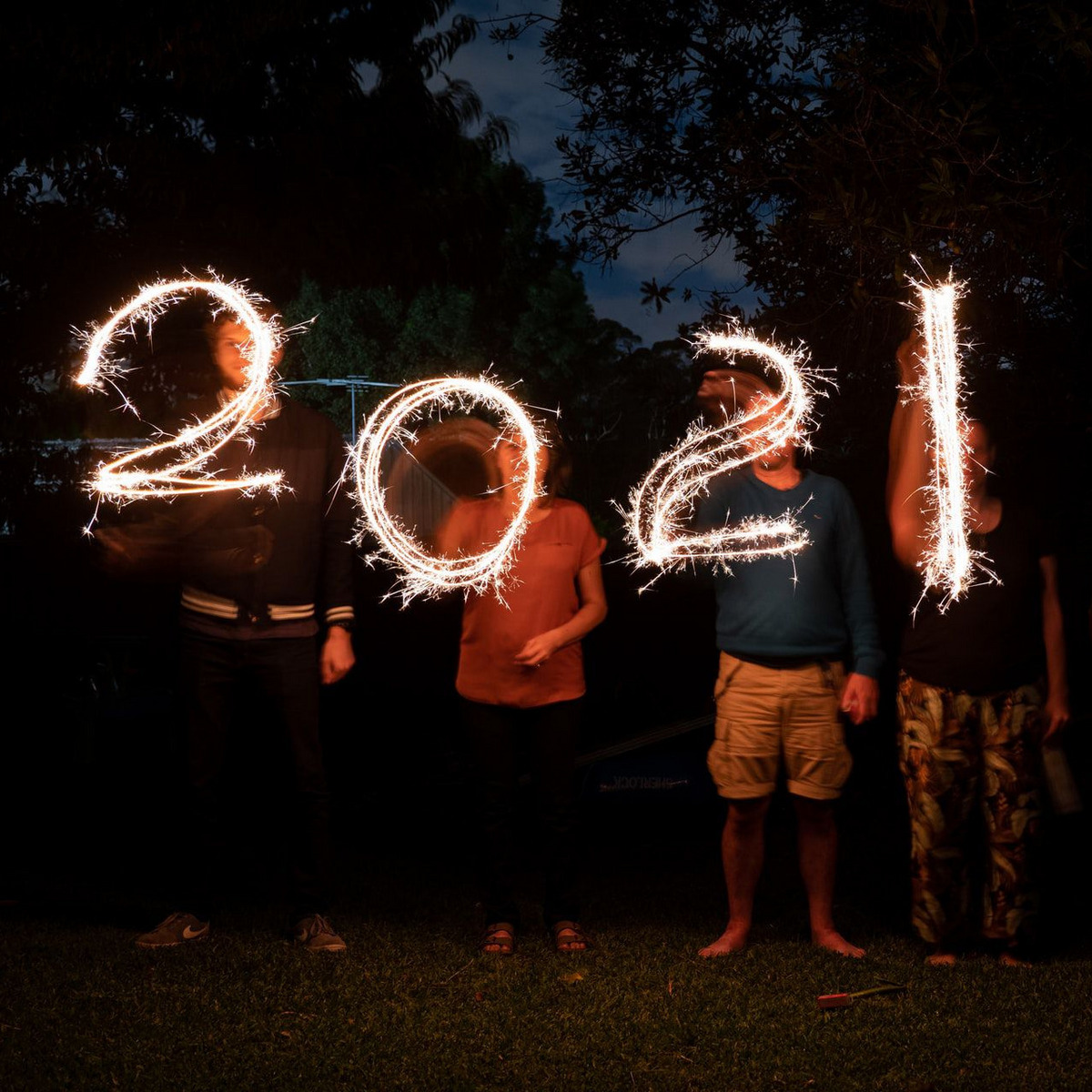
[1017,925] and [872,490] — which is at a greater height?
[872,490]

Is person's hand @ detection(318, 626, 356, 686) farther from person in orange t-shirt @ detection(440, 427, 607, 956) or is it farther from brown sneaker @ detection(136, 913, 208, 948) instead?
brown sneaker @ detection(136, 913, 208, 948)

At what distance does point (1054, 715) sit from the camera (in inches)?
177

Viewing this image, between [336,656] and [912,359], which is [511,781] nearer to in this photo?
[336,656]

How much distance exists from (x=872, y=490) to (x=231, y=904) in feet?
13.9

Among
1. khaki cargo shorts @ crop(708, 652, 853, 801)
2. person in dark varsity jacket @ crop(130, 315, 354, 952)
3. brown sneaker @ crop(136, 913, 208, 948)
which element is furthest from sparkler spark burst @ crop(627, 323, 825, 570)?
brown sneaker @ crop(136, 913, 208, 948)

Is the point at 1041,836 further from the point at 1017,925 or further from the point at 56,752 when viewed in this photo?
the point at 56,752

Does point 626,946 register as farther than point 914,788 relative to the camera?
Yes

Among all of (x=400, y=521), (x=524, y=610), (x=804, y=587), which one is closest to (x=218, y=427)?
(x=400, y=521)

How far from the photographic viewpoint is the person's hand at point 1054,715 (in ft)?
14.7

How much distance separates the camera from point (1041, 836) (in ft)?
14.6

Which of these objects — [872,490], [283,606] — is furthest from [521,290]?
[283,606]

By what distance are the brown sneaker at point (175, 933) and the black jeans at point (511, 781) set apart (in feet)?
3.69

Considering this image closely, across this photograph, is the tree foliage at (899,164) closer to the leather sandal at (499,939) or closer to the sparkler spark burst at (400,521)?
the sparkler spark burst at (400,521)

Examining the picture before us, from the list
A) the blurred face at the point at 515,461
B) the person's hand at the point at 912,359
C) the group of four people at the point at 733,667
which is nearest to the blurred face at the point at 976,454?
the group of four people at the point at 733,667
